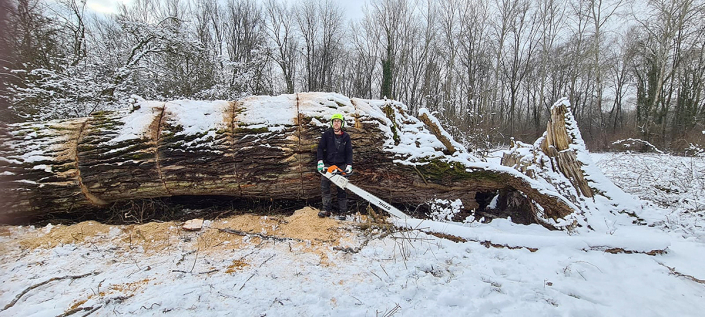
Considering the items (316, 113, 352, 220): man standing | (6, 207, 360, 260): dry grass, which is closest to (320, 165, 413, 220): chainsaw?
(316, 113, 352, 220): man standing

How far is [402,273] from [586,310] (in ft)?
4.66

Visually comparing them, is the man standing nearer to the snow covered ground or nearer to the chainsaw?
the chainsaw

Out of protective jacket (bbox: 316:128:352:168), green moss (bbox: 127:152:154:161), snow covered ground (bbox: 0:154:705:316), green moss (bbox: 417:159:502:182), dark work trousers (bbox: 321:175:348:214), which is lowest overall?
snow covered ground (bbox: 0:154:705:316)

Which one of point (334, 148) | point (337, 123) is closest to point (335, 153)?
point (334, 148)

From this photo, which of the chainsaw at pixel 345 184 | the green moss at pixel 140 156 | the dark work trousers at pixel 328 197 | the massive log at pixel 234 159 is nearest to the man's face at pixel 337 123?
the massive log at pixel 234 159

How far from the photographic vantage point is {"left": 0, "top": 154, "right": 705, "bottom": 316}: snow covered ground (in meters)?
2.13

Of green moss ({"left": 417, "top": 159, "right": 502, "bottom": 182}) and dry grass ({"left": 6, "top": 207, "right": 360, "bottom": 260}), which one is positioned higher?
green moss ({"left": 417, "top": 159, "right": 502, "bottom": 182})

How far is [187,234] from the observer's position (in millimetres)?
3342

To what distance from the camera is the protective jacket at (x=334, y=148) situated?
3900 millimetres

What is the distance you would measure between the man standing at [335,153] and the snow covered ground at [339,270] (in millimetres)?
335

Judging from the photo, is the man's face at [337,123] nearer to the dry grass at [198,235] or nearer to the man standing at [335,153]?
the man standing at [335,153]

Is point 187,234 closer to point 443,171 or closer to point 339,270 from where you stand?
point 339,270

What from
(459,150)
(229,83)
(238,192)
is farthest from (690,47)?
(229,83)

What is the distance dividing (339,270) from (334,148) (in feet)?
5.82
